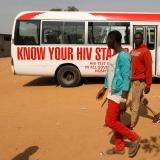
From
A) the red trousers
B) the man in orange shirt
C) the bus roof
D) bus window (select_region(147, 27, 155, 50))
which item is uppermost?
the bus roof

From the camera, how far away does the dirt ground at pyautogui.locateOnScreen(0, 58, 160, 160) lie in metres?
6.36

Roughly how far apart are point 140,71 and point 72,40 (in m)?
6.75

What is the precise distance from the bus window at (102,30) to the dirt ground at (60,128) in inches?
77.6

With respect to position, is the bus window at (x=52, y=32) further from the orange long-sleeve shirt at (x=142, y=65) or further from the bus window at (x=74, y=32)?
the orange long-sleeve shirt at (x=142, y=65)

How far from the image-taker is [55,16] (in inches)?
543

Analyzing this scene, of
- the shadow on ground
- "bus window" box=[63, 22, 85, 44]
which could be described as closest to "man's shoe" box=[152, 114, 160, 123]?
"bus window" box=[63, 22, 85, 44]

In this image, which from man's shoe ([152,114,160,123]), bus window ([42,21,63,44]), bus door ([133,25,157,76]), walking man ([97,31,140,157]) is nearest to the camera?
walking man ([97,31,140,157])

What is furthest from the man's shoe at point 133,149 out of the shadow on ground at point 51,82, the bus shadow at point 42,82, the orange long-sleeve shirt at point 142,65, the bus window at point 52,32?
the bus shadow at point 42,82

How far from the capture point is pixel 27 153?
21.0ft

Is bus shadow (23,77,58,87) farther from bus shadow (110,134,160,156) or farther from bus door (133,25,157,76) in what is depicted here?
bus shadow (110,134,160,156)

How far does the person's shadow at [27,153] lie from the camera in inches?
244

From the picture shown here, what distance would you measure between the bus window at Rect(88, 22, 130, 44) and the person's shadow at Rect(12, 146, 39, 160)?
761 centimetres

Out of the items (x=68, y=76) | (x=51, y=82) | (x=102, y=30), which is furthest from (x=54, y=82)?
(x=102, y=30)

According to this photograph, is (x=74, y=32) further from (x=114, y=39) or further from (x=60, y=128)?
(x=114, y=39)
